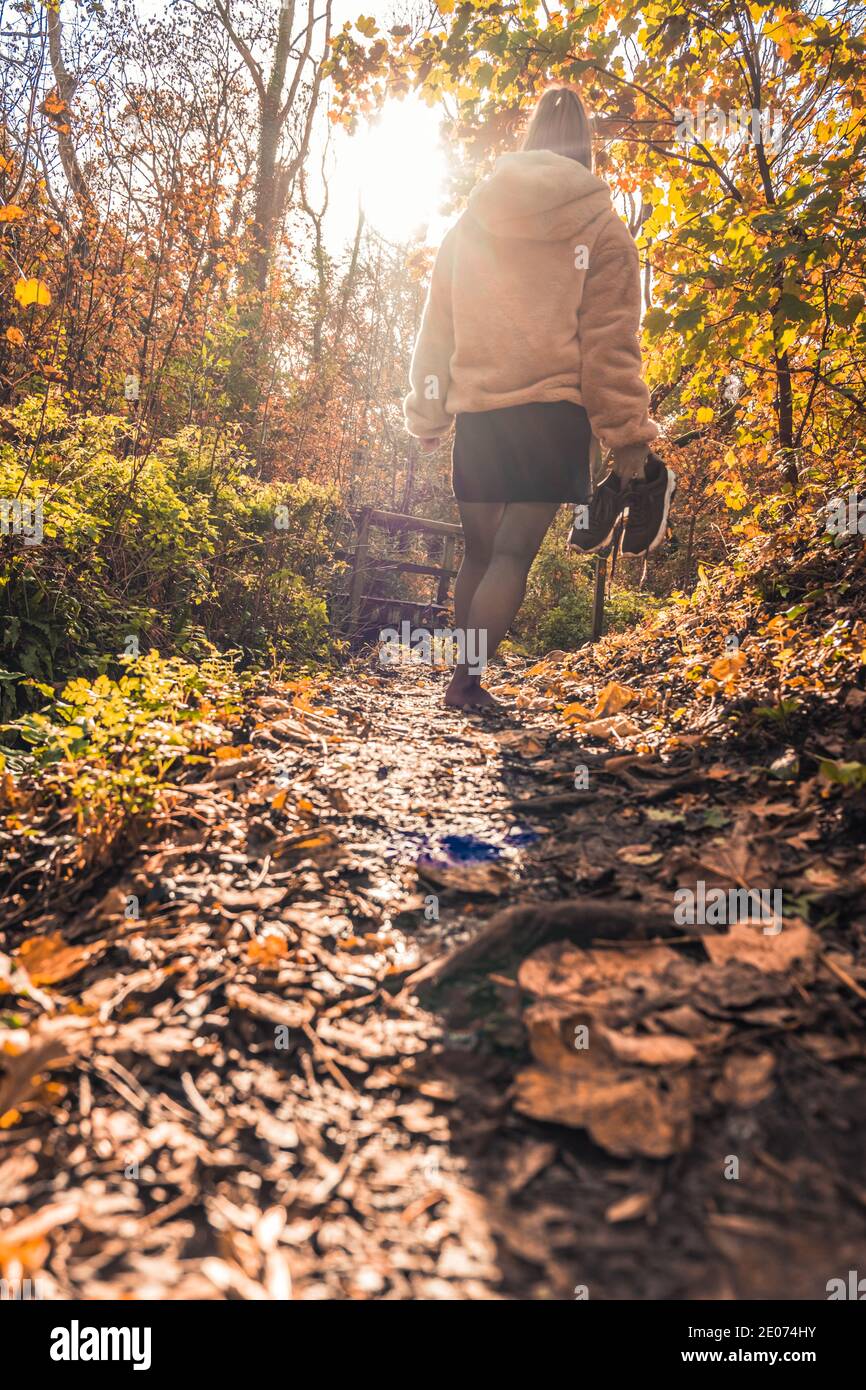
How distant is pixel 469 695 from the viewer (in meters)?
3.74

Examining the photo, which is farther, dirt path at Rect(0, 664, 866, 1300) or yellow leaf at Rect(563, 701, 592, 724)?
yellow leaf at Rect(563, 701, 592, 724)

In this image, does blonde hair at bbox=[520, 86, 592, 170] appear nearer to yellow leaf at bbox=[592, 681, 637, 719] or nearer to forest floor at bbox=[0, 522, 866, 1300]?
yellow leaf at bbox=[592, 681, 637, 719]

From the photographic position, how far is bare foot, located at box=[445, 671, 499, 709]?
3.72 m

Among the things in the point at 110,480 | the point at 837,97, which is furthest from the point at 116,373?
the point at 837,97

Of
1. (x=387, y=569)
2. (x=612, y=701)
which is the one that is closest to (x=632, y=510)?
(x=612, y=701)

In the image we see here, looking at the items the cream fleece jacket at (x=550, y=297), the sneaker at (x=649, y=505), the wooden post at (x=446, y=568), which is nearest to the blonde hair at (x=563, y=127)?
the cream fleece jacket at (x=550, y=297)

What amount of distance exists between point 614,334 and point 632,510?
2.56 feet

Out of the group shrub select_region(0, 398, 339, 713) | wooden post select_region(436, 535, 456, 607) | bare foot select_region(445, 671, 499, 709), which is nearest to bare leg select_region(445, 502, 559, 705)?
bare foot select_region(445, 671, 499, 709)

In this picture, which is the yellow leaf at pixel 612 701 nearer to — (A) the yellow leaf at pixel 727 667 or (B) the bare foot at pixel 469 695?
(A) the yellow leaf at pixel 727 667

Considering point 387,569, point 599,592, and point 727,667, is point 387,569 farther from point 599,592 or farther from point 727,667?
point 727,667

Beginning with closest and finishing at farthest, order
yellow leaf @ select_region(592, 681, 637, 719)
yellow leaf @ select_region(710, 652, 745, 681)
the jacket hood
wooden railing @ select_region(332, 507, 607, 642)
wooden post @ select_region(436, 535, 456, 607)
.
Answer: yellow leaf @ select_region(710, 652, 745, 681) < the jacket hood < yellow leaf @ select_region(592, 681, 637, 719) < wooden railing @ select_region(332, 507, 607, 642) < wooden post @ select_region(436, 535, 456, 607)

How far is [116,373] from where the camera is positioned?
5.94 metres

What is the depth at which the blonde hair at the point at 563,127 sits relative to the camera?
344 centimetres

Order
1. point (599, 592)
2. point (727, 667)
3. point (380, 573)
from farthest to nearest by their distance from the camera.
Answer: point (380, 573) < point (599, 592) < point (727, 667)
